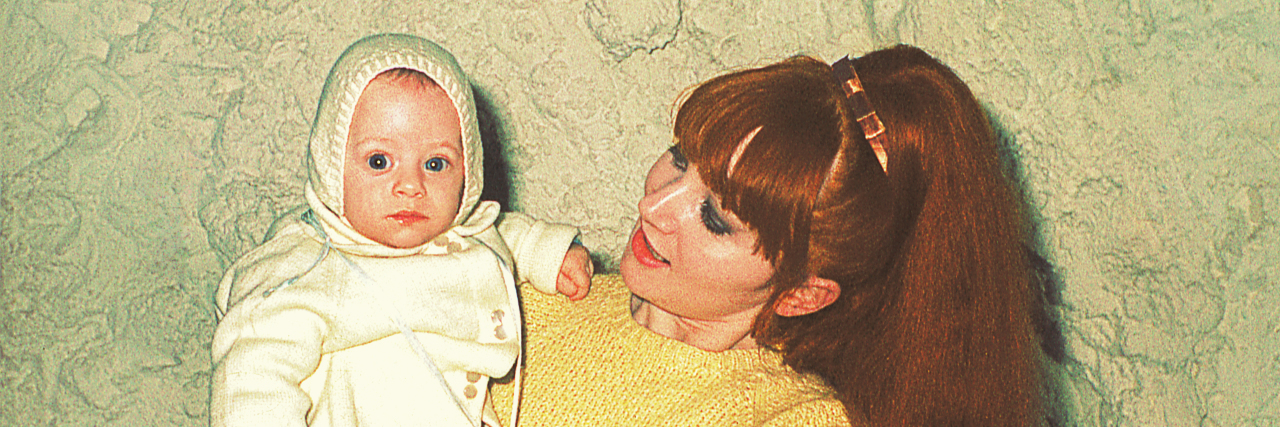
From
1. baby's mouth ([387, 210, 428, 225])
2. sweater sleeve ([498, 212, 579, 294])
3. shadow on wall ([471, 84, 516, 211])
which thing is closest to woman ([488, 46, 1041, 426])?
sweater sleeve ([498, 212, 579, 294])

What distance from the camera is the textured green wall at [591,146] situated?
2193mm

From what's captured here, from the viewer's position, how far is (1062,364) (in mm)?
2439

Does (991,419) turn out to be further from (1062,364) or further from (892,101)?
(1062,364)

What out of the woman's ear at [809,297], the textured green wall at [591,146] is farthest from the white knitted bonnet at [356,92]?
the textured green wall at [591,146]

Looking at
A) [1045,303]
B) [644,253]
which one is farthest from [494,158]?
[1045,303]

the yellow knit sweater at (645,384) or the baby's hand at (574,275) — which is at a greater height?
the baby's hand at (574,275)

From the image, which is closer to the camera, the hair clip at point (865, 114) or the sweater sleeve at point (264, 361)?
the sweater sleeve at point (264, 361)

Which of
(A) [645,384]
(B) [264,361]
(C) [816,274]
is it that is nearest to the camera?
(B) [264,361]

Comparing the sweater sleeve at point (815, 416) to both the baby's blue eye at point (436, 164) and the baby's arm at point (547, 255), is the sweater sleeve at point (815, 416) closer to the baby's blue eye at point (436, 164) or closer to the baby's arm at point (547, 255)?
the baby's arm at point (547, 255)

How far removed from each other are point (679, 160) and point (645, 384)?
0.42 meters

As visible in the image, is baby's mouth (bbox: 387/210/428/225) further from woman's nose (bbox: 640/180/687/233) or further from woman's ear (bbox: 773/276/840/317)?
woman's ear (bbox: 773/276/840/317)

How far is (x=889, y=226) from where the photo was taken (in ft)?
5.32

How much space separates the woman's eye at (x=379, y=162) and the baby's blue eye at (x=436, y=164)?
0.06 meters

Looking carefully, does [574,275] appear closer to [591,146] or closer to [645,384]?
[645,384]
